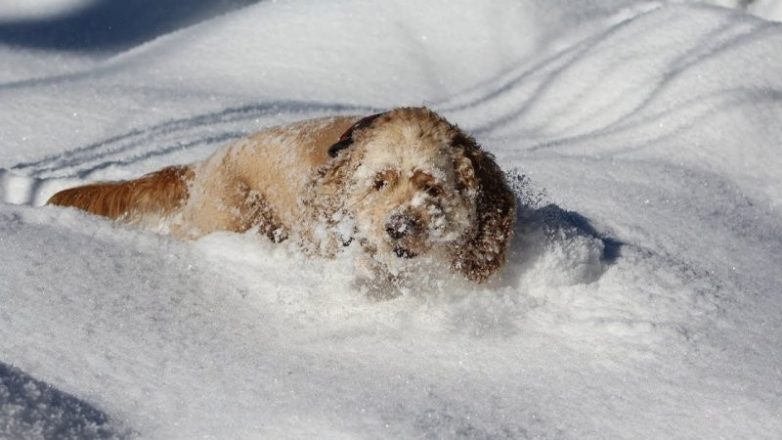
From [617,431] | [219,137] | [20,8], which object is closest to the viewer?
[617,431]

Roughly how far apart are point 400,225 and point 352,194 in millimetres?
283

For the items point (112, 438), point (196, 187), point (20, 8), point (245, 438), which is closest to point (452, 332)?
point (245, 438)

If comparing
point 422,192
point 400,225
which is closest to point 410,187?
point 422,192

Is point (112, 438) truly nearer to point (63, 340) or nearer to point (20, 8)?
point (63, 340)

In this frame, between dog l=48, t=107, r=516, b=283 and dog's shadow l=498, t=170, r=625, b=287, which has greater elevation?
dog l=48, t=107, r=516, b=283

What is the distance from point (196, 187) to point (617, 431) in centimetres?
214

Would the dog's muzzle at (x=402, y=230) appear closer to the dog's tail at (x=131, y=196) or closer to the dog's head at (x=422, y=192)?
the dog's head at (x=422, y=192)

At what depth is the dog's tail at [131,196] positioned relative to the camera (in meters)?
4.25

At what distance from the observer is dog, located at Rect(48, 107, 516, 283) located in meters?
3.67

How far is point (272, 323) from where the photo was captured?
340 centimetres

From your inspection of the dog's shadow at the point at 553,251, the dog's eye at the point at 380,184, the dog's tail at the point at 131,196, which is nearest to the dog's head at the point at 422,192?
the dog's eye at the point at 380,184

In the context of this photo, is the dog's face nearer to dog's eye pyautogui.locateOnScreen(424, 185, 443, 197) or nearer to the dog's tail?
dog's eye pyautogui.locateOnScreen(424, 185, 443, 197)

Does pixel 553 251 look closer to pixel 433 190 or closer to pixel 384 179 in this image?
pixel 433 190

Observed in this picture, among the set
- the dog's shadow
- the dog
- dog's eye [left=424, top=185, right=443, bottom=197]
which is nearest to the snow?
the dog's shadow
